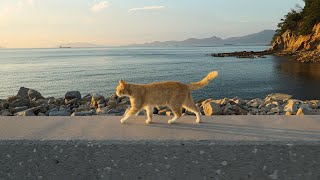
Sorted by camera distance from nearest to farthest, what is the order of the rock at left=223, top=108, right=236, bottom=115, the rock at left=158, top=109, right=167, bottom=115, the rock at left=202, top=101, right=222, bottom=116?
the rock at left=202, top=101, right=222, bottom=116 → the rock at left=223, top=108, right=236, bottom=115 → the rock at left=158, top=109, right=167, bottom=115

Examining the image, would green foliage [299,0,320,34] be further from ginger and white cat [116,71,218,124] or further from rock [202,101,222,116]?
ginger and white cat [116,71,218,124]

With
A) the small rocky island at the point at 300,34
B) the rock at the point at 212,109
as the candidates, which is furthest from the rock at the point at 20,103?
the small rocky island at the point at 300,34

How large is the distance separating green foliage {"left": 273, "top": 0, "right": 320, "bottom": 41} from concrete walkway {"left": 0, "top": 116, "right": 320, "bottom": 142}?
82.2m

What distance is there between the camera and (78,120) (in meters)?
5.14

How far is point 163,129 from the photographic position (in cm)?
458

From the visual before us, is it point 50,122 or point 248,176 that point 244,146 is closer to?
point 248,176

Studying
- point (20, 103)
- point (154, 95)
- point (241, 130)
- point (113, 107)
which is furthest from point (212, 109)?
point (20, 103)

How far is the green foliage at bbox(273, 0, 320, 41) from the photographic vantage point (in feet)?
258

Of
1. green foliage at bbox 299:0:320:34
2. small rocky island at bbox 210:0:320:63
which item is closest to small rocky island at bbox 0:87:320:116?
small rocky island at bbox 210:0:320:63

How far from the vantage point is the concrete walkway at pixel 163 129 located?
13.5 ft

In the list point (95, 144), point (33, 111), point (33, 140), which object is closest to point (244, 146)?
point (95, 144)

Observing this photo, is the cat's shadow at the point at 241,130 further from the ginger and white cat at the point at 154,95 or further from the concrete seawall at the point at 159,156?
the ginger and white cat at the point at 154,95

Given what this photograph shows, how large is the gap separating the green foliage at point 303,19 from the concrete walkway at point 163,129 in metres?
82.2

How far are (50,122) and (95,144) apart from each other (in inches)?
54.5
